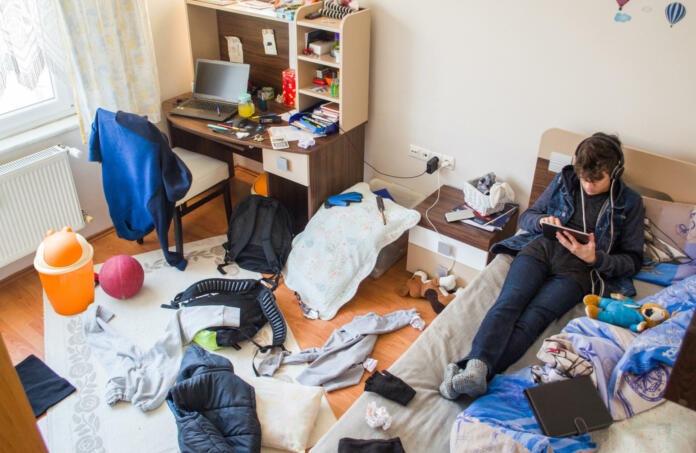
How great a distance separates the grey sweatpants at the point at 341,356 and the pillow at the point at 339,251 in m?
0.19

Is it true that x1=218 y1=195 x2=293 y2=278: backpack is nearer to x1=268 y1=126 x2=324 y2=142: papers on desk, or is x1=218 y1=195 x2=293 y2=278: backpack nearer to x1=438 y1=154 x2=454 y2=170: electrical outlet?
x1=268 y1=126 x2=324 y2=142: papers on desk

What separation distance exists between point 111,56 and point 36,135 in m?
0.57

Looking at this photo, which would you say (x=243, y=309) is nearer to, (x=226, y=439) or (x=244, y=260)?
(x=244, y=260)

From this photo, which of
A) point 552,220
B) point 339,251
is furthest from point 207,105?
point 552,220

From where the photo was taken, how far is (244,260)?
10.5 feet

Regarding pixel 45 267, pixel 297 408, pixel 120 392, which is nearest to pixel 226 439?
pixel 297 408

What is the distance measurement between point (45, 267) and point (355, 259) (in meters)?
1.51

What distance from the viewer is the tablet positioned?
7.62 ft

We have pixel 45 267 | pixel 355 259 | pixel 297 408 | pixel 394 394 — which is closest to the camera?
pixel 394 394

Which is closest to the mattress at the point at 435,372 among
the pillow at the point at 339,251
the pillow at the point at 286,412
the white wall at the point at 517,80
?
the pillow at the point at 286,412

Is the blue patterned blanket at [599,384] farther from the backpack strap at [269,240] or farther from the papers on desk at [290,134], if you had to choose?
the papers on desk at [290,134]

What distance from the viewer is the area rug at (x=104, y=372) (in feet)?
7.33

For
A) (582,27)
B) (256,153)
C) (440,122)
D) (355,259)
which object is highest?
(582,27)

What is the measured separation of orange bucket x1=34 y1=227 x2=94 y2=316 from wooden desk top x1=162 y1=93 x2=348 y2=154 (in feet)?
2.79
